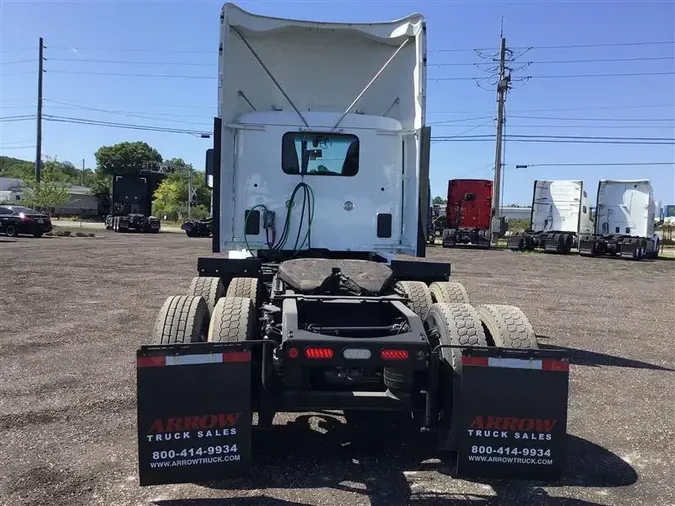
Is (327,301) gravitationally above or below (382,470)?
above

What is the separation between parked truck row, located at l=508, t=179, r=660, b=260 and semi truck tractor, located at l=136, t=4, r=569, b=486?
22.6 metres

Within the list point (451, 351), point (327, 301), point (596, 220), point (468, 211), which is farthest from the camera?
point (468, 211)

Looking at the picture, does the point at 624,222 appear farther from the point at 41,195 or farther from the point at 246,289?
the point at 41,195

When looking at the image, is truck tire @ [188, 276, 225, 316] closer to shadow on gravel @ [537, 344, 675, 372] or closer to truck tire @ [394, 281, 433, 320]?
truck tire @ [394, 281, 433, 320]

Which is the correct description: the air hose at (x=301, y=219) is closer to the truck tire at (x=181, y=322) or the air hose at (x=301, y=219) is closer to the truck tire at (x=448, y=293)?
the truck tire at (x=448, y=293)

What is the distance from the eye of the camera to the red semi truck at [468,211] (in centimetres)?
3133

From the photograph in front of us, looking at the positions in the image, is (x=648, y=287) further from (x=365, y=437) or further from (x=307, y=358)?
(x=307, y=358)

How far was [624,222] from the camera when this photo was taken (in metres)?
26.8

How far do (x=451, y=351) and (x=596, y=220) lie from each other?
2619 centimetres

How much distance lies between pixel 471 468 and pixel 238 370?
60.1 inches

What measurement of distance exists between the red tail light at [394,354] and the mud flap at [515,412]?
0.37 metres

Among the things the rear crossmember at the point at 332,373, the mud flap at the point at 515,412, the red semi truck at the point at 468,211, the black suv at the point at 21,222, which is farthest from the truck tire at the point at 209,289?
the black suv at the point at 21,222

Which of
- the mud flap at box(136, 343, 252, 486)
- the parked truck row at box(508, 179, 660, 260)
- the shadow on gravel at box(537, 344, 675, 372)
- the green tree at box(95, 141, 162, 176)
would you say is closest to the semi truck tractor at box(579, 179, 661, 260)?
the parked truck row at box(508, 179, 660, 260)

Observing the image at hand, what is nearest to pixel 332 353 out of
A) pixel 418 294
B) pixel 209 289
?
pixel 209 289
